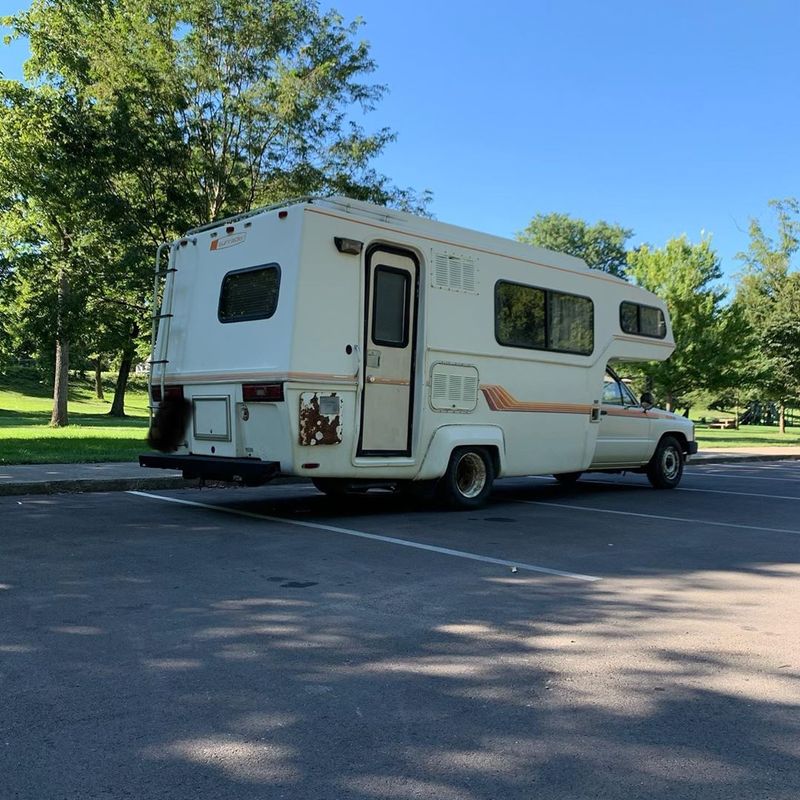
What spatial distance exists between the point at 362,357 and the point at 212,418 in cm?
188

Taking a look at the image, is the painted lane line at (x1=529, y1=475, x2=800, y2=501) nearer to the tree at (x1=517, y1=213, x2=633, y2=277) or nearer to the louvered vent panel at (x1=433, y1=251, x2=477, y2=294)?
the louvered vent panel at (x1=433, y1=251, x2=477, y2=294)

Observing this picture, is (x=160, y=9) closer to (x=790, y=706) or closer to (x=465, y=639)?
(x=465, y=639)

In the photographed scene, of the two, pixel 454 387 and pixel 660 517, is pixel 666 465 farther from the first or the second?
pixel 454 387

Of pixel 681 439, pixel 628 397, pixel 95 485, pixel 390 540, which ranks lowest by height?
pixel 390 540

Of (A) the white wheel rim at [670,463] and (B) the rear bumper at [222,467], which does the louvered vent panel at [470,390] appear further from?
(A) the white wheel rim at [670,463]

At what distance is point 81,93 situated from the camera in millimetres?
17047

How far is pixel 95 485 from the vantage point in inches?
434

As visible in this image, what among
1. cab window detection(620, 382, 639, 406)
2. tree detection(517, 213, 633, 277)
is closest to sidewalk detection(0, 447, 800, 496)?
cab window detection(620, 382, 639, 406)

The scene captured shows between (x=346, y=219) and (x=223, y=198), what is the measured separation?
9.22 m

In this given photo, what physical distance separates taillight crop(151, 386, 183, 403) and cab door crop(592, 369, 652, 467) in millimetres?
6151

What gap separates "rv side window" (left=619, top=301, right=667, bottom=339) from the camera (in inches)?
480

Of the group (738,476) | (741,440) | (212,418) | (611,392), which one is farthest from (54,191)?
(741,440)

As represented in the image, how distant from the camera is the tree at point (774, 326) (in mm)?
36906

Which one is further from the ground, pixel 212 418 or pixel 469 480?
pixel 212 418
